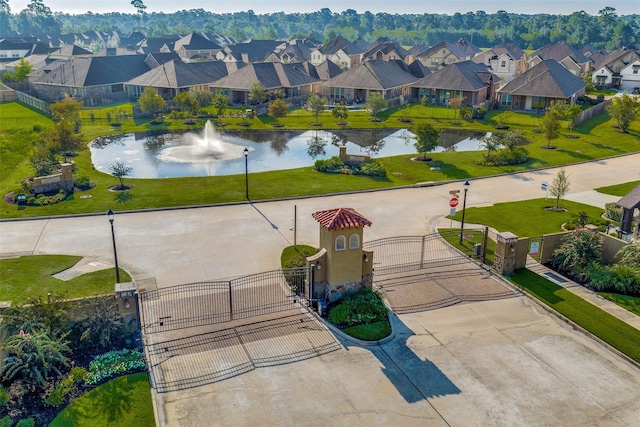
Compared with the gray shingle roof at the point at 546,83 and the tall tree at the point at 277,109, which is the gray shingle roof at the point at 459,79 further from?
the tall tree at the point at 277,109

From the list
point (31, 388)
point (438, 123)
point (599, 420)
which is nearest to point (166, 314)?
point (31, 388)

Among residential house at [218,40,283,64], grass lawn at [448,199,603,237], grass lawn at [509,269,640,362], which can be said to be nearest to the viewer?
grass lawn at [509,269,640,362]

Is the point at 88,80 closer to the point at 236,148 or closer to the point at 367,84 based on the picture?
the point at 236,148

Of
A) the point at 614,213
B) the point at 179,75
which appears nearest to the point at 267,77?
the point at 179,75

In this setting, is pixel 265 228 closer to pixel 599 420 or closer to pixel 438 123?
pixel 599 420

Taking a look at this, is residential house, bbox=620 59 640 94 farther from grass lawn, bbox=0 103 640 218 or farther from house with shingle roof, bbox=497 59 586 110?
grass lawn, bbox=0 103 640 218

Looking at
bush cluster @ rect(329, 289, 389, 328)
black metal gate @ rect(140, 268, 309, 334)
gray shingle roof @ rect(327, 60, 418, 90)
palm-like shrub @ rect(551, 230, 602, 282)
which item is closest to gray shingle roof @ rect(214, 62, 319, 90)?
gray shingle roof @ rect(327, 60, 418, 90)

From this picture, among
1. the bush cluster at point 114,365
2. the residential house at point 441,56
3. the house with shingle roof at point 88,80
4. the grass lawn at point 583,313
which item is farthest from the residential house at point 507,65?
the bush cluster at point 114,365
